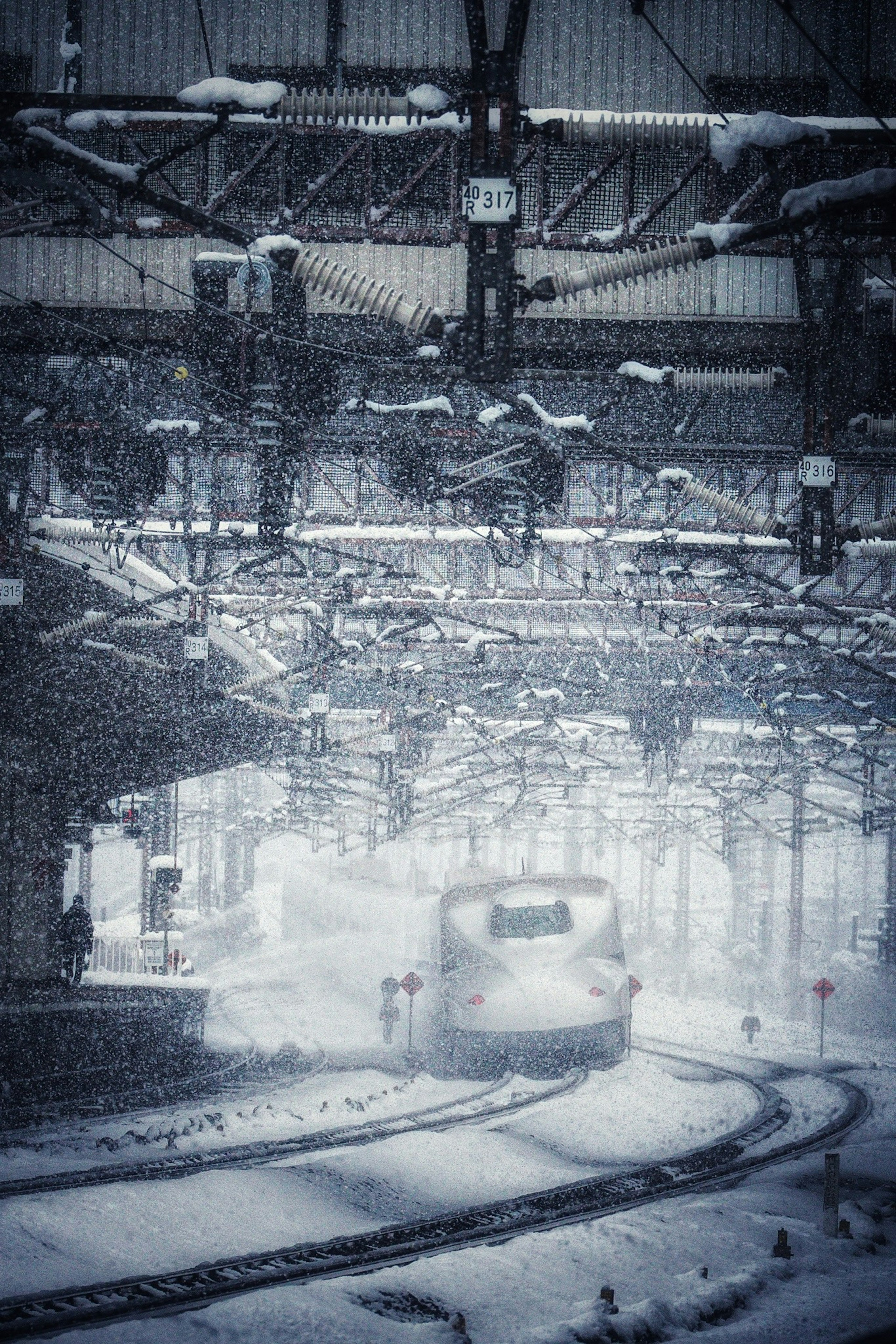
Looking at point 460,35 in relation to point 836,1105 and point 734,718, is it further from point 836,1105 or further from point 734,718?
point 734,718

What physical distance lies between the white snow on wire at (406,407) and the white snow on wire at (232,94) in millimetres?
3582

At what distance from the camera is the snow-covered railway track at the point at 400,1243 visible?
918 centimetres

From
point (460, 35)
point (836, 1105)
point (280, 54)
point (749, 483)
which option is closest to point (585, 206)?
point (460, 35)

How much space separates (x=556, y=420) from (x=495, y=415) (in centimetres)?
57

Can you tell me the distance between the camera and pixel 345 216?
12477mm

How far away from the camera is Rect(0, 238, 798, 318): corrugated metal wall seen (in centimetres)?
1239

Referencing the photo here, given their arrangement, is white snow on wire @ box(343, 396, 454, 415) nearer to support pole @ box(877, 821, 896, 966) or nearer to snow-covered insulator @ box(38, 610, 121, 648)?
snow-covered insulator @ box(38, 610, 121, 648)

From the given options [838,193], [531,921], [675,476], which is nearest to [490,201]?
[838,193]

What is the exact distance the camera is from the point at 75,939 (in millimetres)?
24422

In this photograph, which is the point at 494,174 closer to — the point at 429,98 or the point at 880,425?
→ the point at 429,98

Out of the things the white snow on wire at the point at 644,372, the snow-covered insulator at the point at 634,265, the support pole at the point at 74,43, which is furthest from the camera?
the support pole at the point at 74,43

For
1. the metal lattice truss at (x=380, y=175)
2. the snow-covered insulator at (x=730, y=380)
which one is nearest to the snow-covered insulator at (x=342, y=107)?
the metal lattice truss at (x=380, y=175)

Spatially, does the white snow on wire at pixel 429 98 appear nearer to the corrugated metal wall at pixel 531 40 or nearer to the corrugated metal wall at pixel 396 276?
the corrugated metal wall at pixel 396 276

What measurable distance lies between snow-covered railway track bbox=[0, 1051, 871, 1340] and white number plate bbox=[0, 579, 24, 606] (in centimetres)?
707
